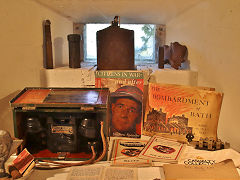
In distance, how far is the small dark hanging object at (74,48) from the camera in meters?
1.50

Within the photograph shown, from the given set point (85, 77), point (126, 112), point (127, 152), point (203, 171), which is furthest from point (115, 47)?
point (203, 171)

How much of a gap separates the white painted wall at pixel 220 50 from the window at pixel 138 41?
14.1 inches

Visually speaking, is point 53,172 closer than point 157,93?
Yes

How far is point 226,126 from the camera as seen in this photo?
132 centimetres

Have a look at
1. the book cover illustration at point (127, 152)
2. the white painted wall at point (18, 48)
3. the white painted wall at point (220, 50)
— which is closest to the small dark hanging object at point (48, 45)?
the white painted wall at point (18, 48)

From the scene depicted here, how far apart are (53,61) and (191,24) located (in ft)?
2.96

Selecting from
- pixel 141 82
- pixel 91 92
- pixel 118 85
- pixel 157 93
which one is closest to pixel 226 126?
pixel 157 93

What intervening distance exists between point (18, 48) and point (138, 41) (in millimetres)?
909

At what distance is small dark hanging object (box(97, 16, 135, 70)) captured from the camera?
145 centimetres

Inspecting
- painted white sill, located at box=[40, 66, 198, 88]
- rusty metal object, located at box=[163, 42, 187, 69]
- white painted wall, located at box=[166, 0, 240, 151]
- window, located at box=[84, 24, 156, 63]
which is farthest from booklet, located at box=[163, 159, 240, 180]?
window, located at box=[84, 24, 156, 63]

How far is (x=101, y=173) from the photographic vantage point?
1064 mm

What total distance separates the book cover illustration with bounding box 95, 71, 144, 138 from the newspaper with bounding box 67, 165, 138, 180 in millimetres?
355

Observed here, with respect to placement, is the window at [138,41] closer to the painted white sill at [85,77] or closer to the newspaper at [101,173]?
the painted white sill at [85,77]

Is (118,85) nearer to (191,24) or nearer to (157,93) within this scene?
(157,93)
